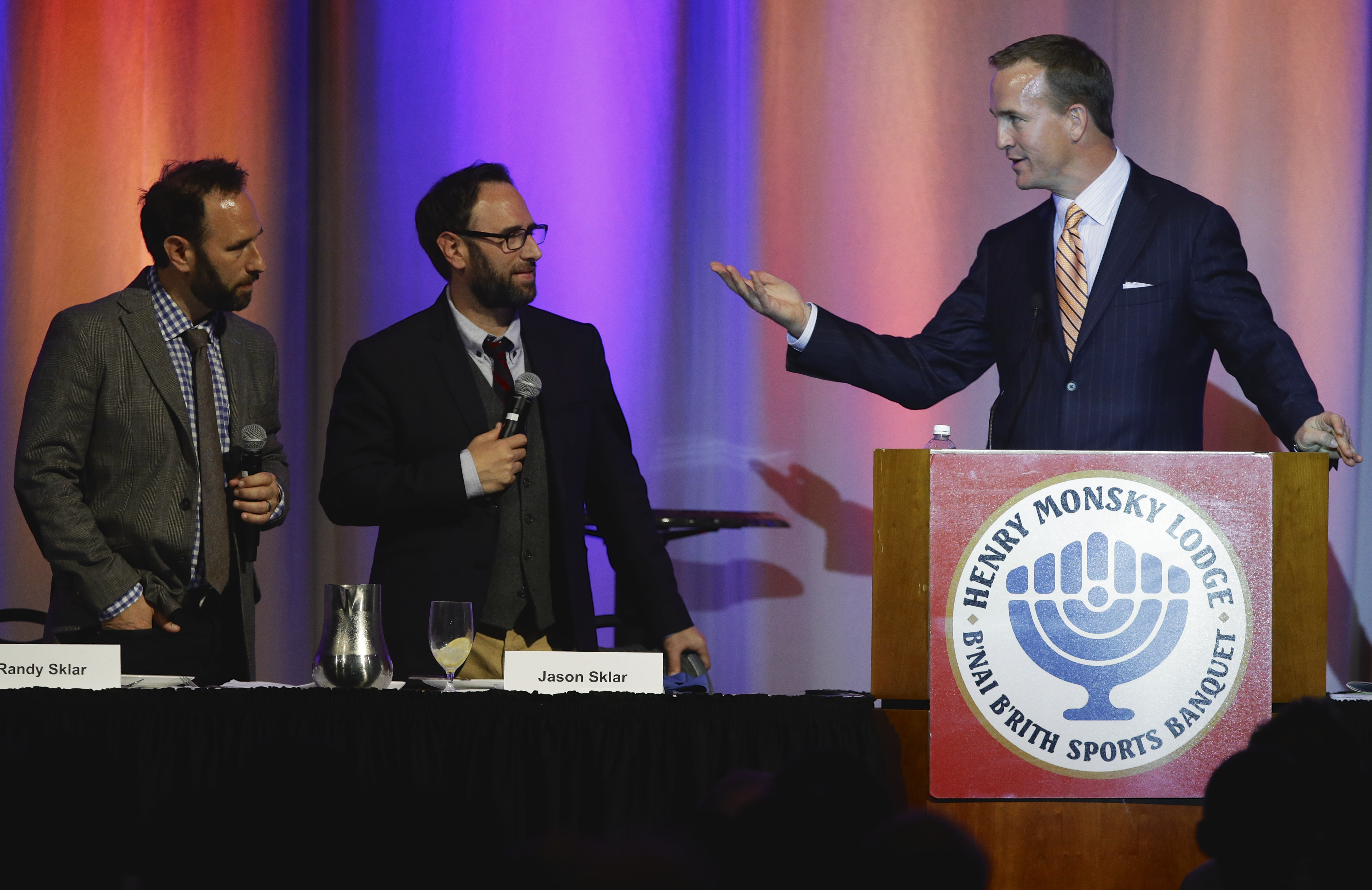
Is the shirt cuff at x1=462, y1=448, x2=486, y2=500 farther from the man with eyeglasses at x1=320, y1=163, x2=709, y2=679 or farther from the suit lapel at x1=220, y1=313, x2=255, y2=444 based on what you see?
the suit lapel at x1=220, y1=313, x2=255, y2=444

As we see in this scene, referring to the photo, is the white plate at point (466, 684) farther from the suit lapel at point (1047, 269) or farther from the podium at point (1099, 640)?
the suit lapel at point (1047, 269)

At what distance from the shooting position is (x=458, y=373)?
2.68 meters

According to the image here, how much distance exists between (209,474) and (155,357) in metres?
0.27

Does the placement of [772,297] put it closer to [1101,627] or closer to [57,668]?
[1101,627]

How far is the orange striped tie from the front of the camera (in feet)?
8.16

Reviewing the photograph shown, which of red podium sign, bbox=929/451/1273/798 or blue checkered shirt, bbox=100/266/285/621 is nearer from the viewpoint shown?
red podium sign, bbox=929/451/1273/798

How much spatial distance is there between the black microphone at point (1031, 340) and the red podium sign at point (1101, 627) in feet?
1.85

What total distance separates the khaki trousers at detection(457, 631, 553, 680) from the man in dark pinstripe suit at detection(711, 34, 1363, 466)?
2.51 feet

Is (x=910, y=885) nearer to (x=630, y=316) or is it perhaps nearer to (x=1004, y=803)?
(x=1004, y=803)

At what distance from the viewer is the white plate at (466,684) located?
79.5 inches

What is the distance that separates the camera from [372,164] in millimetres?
4297

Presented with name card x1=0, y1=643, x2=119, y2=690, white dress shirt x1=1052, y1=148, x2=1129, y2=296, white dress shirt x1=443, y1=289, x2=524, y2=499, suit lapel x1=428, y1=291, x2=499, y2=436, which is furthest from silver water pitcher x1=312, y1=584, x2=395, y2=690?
white dress shirt x1=1052, y1=148, x2=1129, y2=296

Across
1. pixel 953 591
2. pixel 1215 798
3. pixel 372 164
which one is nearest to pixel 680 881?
pixel 1215 798

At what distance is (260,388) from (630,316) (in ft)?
5.37
